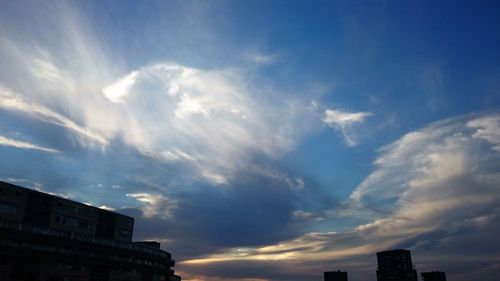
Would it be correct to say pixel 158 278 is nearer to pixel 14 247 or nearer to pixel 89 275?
pixel 89 275

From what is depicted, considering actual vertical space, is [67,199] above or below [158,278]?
above

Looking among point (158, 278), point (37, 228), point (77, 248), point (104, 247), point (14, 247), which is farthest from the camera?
point (158, 278)

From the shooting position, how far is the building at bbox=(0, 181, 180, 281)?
8750cm

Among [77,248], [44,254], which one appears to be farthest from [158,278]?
[44,254]

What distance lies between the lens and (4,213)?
87.4 metres

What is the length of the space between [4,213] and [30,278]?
16.2m

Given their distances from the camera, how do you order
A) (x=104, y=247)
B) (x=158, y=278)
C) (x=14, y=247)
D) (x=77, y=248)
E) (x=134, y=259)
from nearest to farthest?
(x=14, y=247), (x=77, y=248), (x=104, y=247), (x=134, y=259), (x=158, y=278)

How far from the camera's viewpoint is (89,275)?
341ft

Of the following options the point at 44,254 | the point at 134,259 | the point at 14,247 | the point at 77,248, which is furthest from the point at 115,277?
the point at 14,247

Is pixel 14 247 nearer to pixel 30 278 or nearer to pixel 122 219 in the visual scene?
pixel 30 278

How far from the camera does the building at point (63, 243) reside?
87.5 metres

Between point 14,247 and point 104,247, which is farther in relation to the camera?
point 104,247

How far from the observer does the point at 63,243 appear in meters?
97.1

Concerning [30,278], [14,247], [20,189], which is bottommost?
[30,278]
